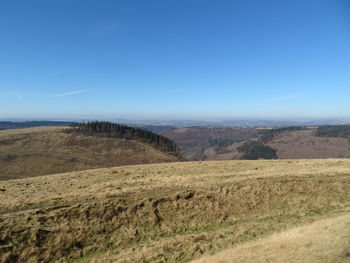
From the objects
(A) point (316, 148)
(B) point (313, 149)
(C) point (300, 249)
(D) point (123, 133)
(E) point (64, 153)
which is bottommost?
(B) point (313, 149)

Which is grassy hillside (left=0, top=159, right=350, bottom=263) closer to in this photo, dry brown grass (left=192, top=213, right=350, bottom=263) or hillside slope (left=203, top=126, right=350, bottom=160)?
dry brown grass (left=192, top=213, right=350, bottom=263)

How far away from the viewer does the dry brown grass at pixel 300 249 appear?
7859 millimetres

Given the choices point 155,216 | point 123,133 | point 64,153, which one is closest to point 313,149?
point 123,133

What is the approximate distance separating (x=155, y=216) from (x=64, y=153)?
8605cm

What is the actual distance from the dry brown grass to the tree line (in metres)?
101

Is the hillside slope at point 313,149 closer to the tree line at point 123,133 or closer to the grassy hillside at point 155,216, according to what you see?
the tree line at point 123,133

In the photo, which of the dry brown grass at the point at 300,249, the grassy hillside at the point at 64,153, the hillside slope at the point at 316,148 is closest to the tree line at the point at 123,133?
the grassy hillside at the point at 64,153

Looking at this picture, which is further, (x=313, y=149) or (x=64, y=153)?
(x=313, y=149)

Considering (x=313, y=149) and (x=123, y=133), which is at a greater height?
(x=123, y=133)

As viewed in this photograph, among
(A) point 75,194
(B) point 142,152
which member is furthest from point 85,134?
(A) point 75,194

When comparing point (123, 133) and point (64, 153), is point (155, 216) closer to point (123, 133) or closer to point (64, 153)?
point (64, 153)

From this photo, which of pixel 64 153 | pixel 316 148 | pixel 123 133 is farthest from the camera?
pixel 316 148

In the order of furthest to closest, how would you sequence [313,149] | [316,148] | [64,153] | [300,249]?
[316,148] < [313,149] < [64,153] < [300,249]

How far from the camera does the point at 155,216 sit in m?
13.9
